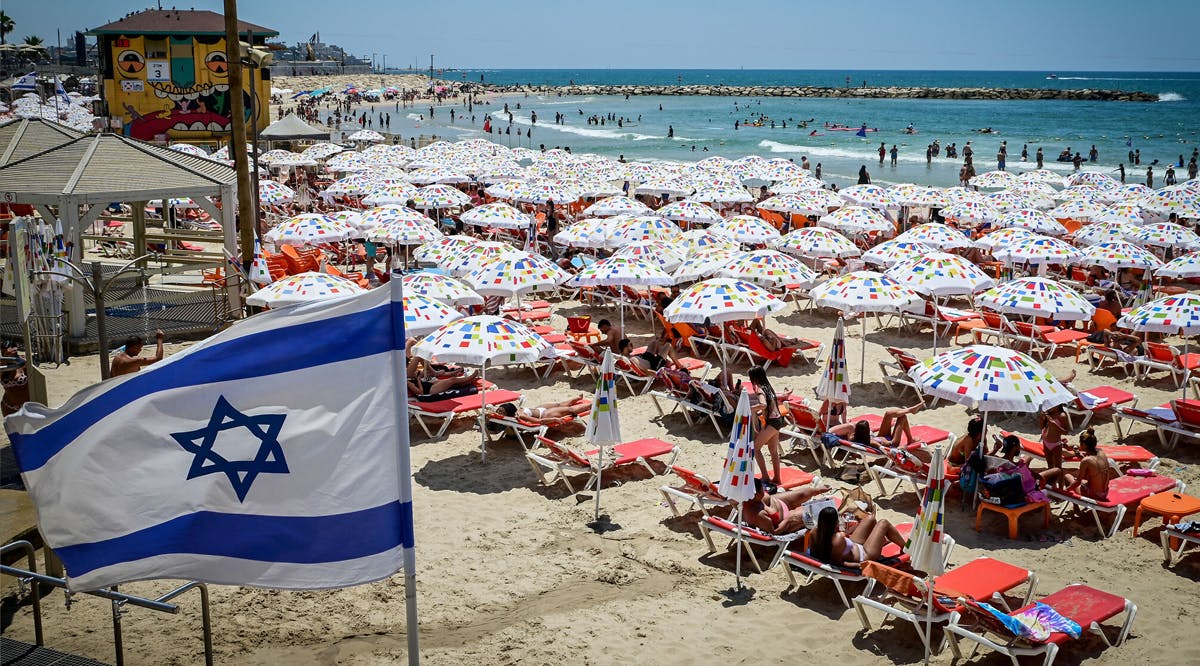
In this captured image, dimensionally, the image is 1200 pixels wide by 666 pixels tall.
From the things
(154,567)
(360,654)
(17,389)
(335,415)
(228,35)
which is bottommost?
(360,654)

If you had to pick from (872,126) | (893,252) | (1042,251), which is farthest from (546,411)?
(872,126)

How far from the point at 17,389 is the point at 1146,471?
35.4 ft

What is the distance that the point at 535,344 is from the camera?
32.4 ft

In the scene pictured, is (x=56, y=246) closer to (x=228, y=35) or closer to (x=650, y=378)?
(x=228, y=35)

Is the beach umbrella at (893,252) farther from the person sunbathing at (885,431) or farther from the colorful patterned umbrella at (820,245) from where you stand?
the person sunbathing at (885,431)

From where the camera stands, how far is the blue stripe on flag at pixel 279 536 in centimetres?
374

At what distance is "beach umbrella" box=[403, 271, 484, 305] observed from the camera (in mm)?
11844

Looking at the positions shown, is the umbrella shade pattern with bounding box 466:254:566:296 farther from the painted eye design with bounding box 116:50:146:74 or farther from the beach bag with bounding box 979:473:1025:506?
the painted eye design with bounding box 116:50:146:74

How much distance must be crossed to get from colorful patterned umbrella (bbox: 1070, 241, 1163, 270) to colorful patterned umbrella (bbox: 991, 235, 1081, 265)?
0.19 meters

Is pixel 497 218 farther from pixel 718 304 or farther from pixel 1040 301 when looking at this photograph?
pixel 1040 301

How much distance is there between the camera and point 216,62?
111 ft

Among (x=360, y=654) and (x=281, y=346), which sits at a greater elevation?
(x=281, y=346)

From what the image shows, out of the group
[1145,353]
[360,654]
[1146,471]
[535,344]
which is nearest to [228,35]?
[535,344]

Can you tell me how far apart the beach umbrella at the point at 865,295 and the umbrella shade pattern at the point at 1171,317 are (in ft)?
8.02
